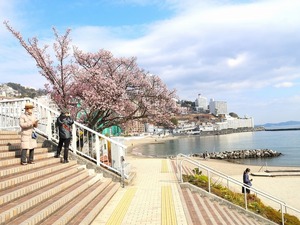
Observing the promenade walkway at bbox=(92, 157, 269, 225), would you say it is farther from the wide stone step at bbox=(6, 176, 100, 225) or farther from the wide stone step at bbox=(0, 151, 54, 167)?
the wide stone step at bbox=(0, 151, 54, 167)

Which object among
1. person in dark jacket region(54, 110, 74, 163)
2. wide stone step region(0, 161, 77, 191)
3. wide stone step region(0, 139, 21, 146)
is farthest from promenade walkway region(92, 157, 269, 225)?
wide stone step region(0, 139, 21, 146)

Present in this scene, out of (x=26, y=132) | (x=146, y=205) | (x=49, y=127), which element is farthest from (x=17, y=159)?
(x=146, y=205)

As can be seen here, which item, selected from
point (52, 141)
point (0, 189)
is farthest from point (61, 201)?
point (52, 141)

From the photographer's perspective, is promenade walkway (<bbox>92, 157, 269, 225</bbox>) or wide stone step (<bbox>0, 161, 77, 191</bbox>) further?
promenade walkway (<bbox>92, 157, 269, 225</bbox>)

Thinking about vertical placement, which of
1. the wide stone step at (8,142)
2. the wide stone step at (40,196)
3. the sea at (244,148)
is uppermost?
the wide stone step at (8,142)

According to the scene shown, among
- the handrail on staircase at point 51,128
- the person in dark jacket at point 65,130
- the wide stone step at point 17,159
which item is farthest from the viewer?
the handrail on staircase at point 51,128

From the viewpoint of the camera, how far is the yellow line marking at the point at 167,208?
7523 millimetres

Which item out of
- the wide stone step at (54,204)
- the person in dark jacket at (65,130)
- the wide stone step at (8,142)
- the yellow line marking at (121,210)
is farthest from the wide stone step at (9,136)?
the yellow line marking at (121,210)

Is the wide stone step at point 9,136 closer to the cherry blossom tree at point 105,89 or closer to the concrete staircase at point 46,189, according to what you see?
the concrete staircase at point 46,189

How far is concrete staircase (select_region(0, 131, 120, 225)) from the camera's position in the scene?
20.4 ft

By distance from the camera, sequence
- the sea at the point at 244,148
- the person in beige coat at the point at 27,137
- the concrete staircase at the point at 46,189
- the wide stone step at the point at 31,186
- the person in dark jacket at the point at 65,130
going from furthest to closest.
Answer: the sea at the point at 244,148, the person in dark jacket at the point at 65,130, the person in beige coat at the point at 27,137, the wide stone step at the point at 31,186, the concrete staircase at the point at 46,189

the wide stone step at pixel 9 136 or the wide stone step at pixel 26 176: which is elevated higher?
the wide stone step at pixel 9 136

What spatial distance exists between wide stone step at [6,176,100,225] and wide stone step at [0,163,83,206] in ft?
1.53

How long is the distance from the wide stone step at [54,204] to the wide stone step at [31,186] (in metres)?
0.47
